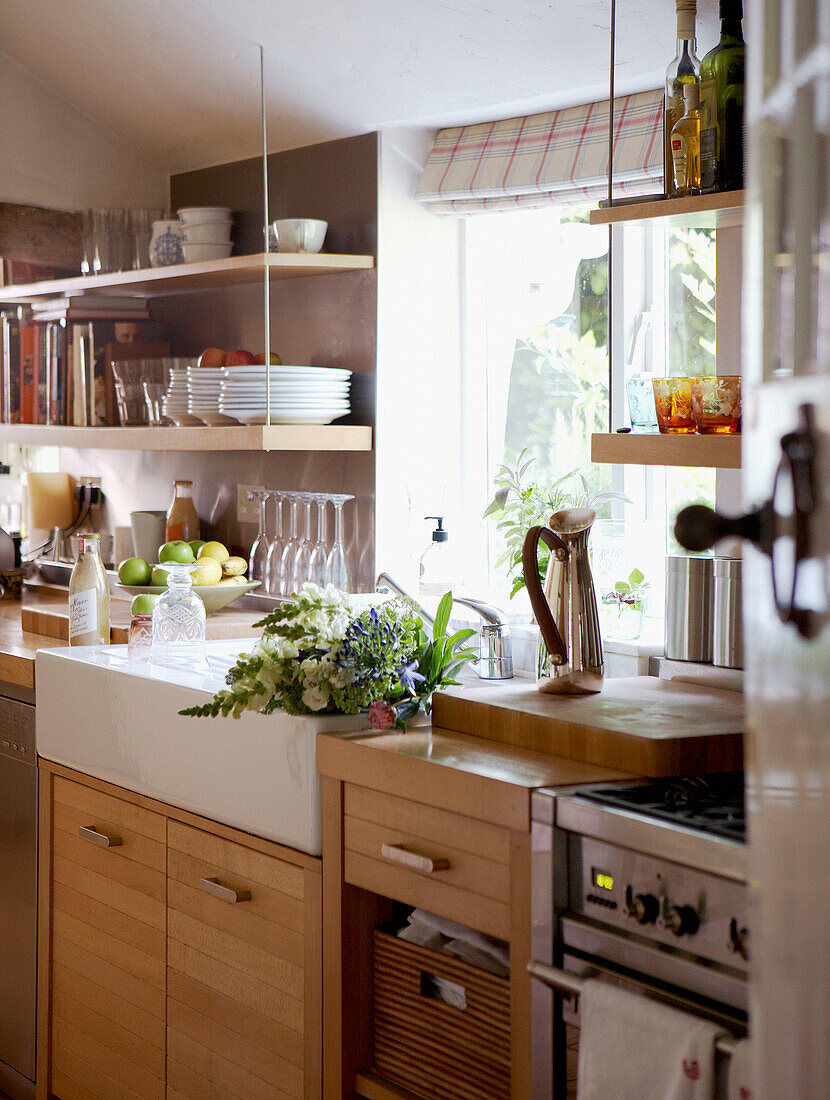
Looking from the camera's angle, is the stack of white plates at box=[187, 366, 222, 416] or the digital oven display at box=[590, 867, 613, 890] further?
the stack of white plates at box=[187, 366, 222, 416]

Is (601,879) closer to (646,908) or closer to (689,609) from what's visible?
(646,908)

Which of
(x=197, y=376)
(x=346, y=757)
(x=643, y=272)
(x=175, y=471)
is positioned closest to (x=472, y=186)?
(x=643, y=272)

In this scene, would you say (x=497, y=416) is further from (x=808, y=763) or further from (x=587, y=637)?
(x=808, y=763)

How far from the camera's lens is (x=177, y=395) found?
10.1ft

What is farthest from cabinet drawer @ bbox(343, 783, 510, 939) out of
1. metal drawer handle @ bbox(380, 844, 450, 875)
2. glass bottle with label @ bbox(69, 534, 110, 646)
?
glass bottle with label @ bbox(69, 534, 110, 646)

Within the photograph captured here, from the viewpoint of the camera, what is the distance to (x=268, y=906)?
201 centimetres

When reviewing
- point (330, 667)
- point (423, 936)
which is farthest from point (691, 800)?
point (330, 667)

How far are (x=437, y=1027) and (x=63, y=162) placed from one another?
109 inches

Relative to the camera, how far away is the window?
102 inches

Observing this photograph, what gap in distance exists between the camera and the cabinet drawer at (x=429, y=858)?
1.61 meters

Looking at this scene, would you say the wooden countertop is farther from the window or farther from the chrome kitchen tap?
the window

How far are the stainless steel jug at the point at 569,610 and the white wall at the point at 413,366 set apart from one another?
981mm

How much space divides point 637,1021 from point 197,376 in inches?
80.0

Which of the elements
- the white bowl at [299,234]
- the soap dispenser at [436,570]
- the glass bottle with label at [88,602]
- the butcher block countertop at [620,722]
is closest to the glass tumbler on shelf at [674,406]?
the butcher block countertop at [620,722]
